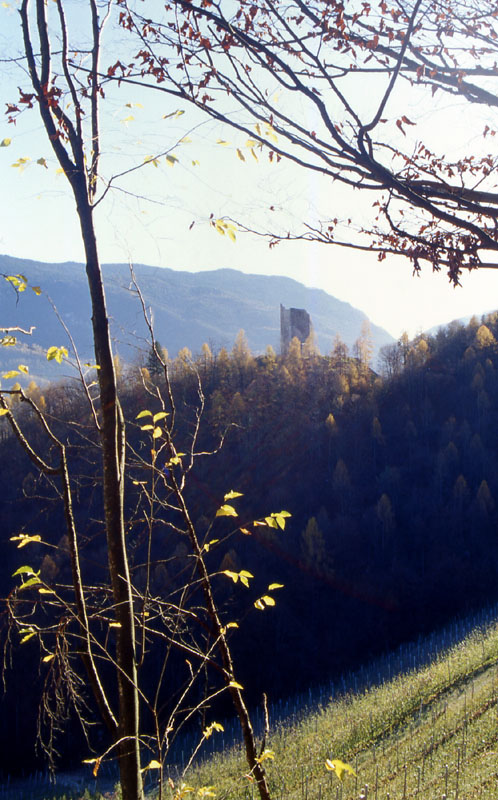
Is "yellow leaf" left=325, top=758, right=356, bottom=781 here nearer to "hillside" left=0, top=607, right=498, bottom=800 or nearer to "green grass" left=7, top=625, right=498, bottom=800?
"hillside" left=0, top=607, right=498, bottom=800

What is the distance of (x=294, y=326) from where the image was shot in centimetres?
6091

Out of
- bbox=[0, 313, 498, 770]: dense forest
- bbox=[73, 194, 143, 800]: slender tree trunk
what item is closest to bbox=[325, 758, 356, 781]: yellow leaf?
bbox=[73, 194, 143, 800]: slender tree trunk

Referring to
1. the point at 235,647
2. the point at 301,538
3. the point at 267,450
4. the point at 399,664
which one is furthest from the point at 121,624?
the point at 267,450

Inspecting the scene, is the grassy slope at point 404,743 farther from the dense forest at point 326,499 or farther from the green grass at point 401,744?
the dense forest at point 326,499

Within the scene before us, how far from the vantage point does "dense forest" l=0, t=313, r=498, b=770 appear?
34.0m

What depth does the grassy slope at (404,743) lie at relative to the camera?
25.6ft

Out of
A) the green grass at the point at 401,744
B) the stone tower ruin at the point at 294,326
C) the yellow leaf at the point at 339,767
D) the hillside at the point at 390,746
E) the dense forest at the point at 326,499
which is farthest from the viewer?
the stone tower ruin at the point at 294,326

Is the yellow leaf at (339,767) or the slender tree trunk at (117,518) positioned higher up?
the slender tree trunk at (117,518)

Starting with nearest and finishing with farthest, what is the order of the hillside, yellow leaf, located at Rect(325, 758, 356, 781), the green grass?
1. yellow leaf, located at Rect(325, 758, 356, 781)
2. the green grass
3. the hillside

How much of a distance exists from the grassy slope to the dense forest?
1296cm

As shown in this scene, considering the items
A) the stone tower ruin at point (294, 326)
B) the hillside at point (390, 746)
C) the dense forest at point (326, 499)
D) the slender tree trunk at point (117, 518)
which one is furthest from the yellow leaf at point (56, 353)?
the stone tower ruin at point (294, 326)

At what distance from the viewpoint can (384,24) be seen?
380 cm

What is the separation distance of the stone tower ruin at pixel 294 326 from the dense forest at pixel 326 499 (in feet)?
12.2

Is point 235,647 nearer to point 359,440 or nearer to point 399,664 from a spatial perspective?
point 399,664
